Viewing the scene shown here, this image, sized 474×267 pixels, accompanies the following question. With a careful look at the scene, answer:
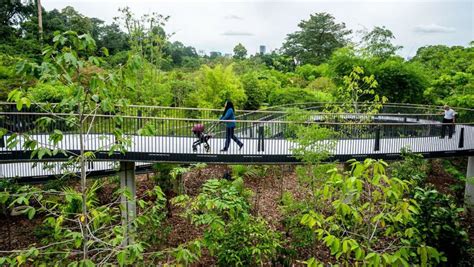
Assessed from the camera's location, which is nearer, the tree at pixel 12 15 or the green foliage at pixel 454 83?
the green foliage at pixel 454 83

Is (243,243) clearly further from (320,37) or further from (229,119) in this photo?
(320,37)

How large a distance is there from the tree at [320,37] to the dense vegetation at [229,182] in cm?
551

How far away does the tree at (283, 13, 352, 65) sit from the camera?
43.0m

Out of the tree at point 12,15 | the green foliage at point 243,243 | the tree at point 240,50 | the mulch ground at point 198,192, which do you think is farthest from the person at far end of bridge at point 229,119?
the tree at point 240,50

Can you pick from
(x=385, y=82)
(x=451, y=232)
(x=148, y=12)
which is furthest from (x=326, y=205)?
(x=148, y=12)

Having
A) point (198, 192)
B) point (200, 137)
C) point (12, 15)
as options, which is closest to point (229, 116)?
point (200, 137)

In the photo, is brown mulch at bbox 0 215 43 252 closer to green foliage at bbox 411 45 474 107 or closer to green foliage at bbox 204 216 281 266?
green foliage at bbox 204 216 281 266

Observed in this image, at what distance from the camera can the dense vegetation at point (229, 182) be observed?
129 inches

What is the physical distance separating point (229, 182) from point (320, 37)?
1405 inches

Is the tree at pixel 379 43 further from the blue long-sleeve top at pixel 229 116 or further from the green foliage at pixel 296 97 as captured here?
the blue long-sleeve top at pixel 229 116

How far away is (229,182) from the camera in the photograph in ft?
39.7

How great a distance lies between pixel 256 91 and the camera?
23734 millimetres

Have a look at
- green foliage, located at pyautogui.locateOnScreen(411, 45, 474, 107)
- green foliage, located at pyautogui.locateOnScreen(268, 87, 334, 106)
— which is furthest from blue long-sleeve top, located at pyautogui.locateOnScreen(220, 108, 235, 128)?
green foliage, located at pyautogui.locateOnScreen(268, 87, 334, 106)

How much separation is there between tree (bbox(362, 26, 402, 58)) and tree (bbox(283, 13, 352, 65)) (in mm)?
20145
